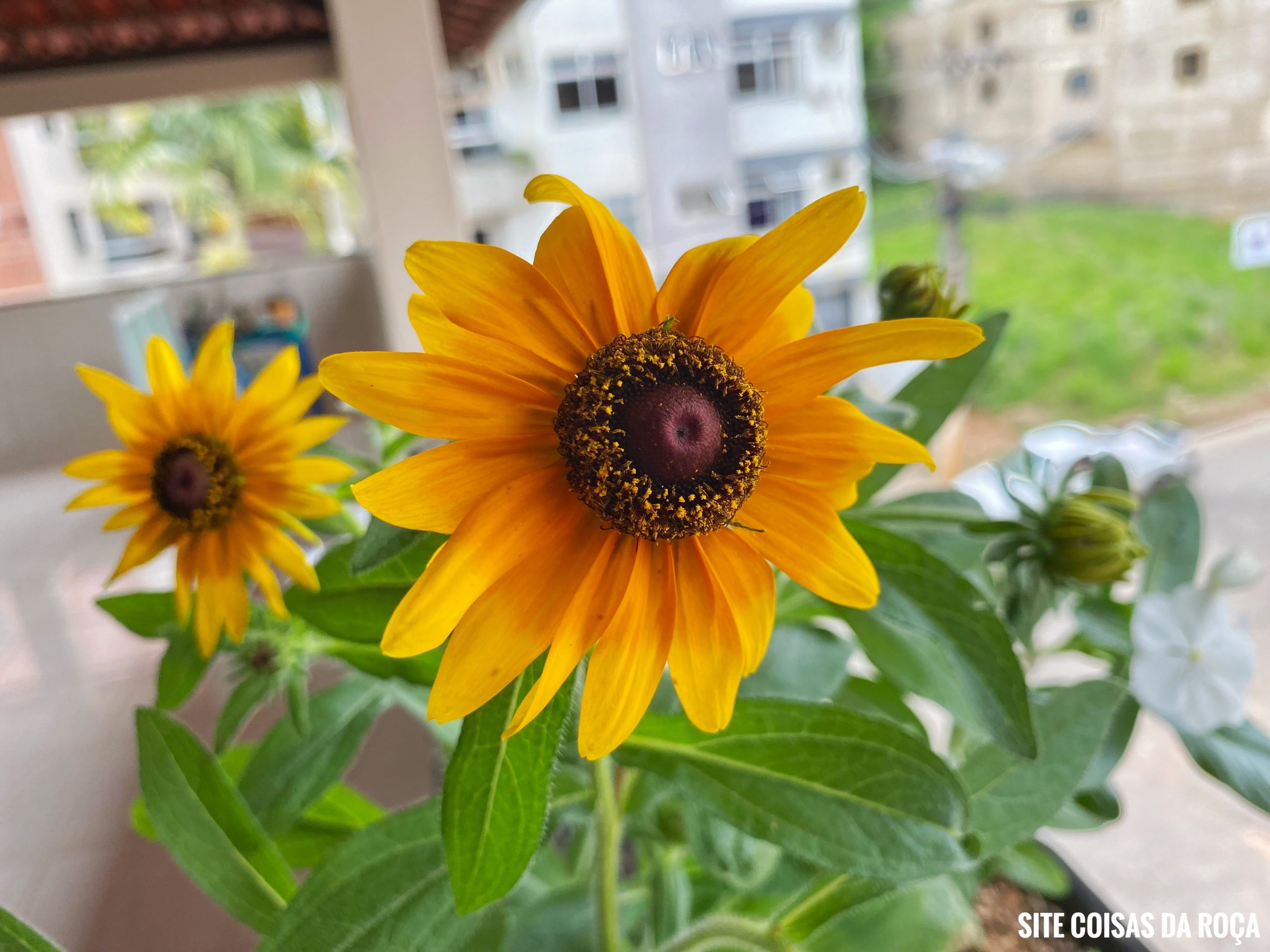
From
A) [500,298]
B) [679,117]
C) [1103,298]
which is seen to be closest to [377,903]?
[500,298]

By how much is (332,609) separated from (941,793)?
307 millimetres

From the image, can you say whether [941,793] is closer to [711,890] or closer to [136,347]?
[711,890]

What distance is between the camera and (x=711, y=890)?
756mm

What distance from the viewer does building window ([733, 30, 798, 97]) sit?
9.87ft

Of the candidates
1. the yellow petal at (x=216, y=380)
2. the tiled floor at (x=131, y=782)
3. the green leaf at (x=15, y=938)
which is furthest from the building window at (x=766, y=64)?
the green leaf at (x=15, y=938)

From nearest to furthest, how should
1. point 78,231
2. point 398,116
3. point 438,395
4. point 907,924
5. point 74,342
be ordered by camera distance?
point 438,395, point 907,924, point 398,116, point 74,342, point 78,231

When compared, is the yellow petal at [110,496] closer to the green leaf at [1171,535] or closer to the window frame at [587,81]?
the green leaf at [1171,535]

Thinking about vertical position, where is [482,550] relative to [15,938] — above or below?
above

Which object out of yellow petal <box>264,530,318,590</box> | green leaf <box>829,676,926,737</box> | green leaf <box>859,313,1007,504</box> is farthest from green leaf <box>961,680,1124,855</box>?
yellow petal <box>264,530,318,590</box>

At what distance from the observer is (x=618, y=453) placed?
0.32 meters

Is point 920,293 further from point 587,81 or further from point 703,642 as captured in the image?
point 587,81

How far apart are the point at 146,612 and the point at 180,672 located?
0.07 meters

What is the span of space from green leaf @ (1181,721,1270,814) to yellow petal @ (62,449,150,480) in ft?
2.22

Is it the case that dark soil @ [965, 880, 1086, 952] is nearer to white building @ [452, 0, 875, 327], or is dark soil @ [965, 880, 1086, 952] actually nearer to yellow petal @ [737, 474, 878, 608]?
yellow petal @ [737, 474, 878, 608]
